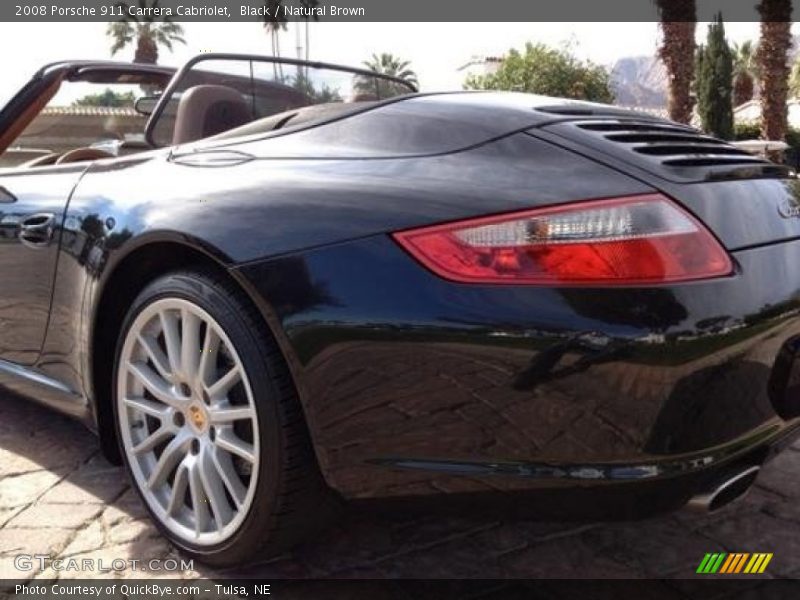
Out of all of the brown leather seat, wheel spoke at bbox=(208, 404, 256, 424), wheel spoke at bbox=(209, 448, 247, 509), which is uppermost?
the brown leather seat

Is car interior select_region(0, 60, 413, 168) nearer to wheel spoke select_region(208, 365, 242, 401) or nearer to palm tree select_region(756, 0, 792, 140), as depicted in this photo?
wheel spoke select_region(208, 365, 242, 401)

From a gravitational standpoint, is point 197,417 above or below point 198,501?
above

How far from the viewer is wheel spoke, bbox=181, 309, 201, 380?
206cm

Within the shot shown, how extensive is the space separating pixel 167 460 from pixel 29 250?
0.93 metres

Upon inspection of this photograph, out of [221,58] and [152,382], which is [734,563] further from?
[221,58]

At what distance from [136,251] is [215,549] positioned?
825mm

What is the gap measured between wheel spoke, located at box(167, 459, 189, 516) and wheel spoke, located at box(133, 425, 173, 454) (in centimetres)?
9

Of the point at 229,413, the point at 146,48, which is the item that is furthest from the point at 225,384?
the point at 146,48

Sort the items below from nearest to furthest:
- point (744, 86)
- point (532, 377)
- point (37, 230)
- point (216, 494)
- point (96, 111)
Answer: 1. point (532, 377)
2. point (216, 494)
3. point (37, 230)
4. point (96, 111)
5. point (744, 86)

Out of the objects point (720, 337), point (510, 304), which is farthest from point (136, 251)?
point (720, 337)

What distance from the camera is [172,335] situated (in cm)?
213

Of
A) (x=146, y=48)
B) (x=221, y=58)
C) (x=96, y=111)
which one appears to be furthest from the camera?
(x=146, y=48)

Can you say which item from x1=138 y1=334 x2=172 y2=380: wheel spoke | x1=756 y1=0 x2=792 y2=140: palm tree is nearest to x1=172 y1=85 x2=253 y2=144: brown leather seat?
x1=138 y1=334 x2=172 y2=380: wheel spoke

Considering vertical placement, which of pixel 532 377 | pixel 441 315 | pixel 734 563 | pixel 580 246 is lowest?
pixel 734 563
